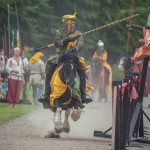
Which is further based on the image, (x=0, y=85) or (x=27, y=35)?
(x=27, y=35)

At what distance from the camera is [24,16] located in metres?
42.8

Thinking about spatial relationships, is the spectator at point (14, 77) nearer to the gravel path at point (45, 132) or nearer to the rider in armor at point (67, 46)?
the gravel path at point (45, 132)

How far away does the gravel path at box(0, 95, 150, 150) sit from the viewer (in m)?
12.7

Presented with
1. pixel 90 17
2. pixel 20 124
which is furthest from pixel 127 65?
pixel 90 17

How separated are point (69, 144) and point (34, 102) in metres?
12.0

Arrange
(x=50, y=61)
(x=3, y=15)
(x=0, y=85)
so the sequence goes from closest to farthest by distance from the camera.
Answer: (x=50, y=61)
(x=0, y=85)
(x=3, y=15)

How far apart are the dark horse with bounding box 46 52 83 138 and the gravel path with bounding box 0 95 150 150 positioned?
450 mm

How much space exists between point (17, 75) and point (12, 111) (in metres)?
2.67

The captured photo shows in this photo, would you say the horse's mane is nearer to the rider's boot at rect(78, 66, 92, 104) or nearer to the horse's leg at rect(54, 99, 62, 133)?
the rider's boot at rect(78, 66, 92, 104)

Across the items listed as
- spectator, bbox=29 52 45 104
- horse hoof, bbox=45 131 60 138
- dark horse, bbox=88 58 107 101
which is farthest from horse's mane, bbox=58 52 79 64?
dark horse, bbox=88 58 107 101

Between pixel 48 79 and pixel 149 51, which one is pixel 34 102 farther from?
pixel 149 51

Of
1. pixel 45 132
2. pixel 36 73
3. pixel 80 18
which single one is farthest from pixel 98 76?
pixel 80 18

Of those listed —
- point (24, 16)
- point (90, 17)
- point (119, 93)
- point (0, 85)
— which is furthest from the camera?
point (90, 17)

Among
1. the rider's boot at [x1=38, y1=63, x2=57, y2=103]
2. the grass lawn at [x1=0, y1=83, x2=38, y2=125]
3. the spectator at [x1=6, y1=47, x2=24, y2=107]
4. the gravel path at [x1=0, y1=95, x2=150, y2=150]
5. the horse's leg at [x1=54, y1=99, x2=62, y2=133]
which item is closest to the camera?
the gravel path at [x1=0, y1=95, x2=150, y2=150]
